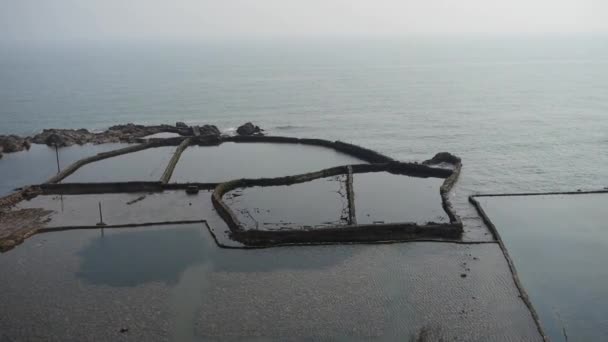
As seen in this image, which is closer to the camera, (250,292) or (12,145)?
(250,292)

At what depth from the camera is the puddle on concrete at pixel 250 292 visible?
709 inches

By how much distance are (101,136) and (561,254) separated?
4082 cm

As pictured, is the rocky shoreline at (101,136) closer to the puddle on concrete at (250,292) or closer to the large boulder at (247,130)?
the large boulder at (247,130)

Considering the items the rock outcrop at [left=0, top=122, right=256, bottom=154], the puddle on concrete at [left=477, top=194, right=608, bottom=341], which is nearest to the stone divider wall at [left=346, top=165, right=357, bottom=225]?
the puddle on concrete at [left=477, top=194, right=608, bottom=341]

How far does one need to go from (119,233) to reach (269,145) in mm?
20353

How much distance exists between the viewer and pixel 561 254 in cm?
2386

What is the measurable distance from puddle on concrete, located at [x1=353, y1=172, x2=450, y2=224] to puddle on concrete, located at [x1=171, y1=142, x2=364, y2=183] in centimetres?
435

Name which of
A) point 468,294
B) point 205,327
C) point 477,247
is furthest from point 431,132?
point 205,327

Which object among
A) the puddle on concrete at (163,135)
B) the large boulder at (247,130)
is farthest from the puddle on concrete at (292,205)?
the puddle on concrete at (163,135)

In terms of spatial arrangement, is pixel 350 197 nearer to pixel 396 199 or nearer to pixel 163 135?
pixel 396 199

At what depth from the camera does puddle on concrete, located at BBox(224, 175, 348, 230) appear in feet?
88.2

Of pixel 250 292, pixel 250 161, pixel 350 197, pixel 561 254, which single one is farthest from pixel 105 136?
pixel 561 254

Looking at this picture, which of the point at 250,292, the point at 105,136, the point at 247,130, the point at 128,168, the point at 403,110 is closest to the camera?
the point at 250,292

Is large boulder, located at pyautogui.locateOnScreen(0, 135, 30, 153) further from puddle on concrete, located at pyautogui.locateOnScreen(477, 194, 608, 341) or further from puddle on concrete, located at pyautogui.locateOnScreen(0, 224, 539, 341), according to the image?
puddle on concrete, located at pyautogui.locateOnScreen(477, 194, 608, 341)
